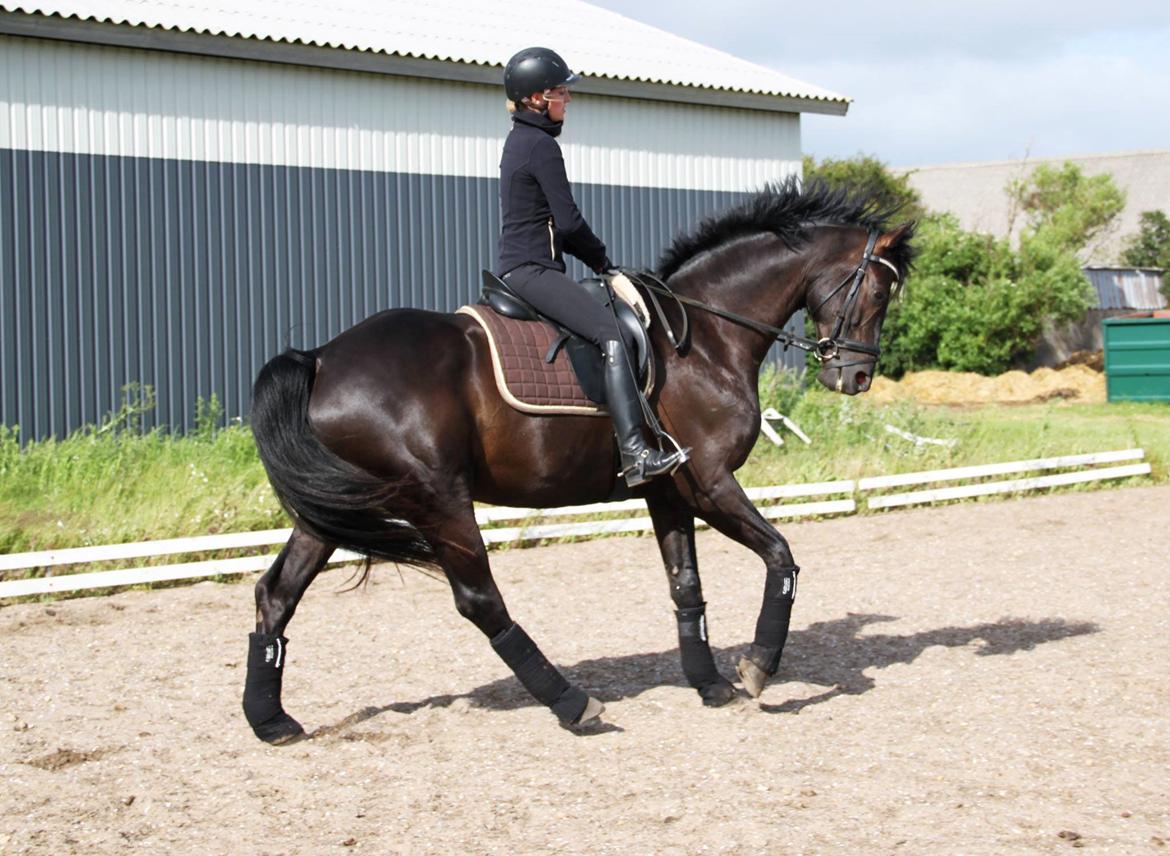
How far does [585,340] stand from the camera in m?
6.29

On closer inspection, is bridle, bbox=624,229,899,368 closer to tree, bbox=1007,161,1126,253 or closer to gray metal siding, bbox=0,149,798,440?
gray metal siding, bbox=0,149,798,440

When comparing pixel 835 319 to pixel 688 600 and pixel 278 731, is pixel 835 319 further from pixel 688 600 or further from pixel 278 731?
pixel 278 731

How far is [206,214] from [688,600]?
929 centimetres

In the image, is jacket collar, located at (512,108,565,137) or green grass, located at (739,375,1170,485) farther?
green grass, located at (739,375,1170,485)

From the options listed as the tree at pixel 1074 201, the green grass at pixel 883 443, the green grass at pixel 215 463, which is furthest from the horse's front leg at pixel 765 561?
the tree at pixel 1074 201

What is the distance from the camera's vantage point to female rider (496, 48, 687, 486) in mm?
6137

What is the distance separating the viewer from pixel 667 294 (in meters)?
6.71

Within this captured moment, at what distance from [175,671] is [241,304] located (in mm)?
7642

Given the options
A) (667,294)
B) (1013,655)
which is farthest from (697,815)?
(1013,655)

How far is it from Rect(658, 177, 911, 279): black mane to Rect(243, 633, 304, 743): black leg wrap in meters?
2.70

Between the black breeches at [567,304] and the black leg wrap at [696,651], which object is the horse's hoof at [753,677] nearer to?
the black leg wrap at [696,651]

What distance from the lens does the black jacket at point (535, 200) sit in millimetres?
6195

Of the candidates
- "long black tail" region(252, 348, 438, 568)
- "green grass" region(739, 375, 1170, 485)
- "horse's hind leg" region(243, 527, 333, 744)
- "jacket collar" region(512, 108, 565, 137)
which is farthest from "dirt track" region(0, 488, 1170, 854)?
"green grass" region(739, 375, 1170, 485)

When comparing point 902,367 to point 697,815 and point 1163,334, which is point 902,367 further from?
point 697,815
